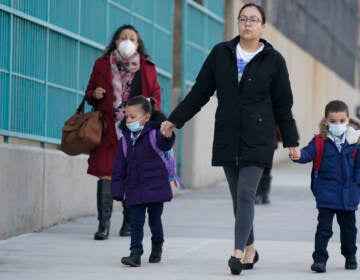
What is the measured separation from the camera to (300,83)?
3297cm

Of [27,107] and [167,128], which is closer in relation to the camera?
[167,128]

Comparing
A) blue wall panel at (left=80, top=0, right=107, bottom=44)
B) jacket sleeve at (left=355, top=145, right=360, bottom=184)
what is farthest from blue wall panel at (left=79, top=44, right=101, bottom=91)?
jacket sleeve at (left=355, top=145, right=360, bottom=184)

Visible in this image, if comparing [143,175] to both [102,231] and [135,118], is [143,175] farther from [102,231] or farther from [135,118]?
[102,231]

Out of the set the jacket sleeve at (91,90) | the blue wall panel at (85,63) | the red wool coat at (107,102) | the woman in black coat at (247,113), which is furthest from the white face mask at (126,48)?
the blue wall panel at (85,63)

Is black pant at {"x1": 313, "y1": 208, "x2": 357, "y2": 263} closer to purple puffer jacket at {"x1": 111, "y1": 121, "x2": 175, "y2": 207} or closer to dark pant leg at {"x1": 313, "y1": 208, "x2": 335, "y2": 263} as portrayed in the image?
dark pant leg at {"x1": 313, "y1": 208, "x2": 335, "y2": 263}

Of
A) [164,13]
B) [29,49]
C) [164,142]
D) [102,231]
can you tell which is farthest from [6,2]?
[164,13]

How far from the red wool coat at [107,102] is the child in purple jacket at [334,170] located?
2.38m

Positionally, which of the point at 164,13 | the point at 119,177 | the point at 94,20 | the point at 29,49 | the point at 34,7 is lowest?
Result: the point at 119,177

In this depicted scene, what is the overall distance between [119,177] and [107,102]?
192 cm

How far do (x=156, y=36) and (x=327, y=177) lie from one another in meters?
9.05

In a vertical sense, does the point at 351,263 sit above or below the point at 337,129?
below

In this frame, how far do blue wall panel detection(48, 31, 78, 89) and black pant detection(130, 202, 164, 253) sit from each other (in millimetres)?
3684

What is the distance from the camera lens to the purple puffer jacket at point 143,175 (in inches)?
388

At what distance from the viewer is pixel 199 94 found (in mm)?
9719
